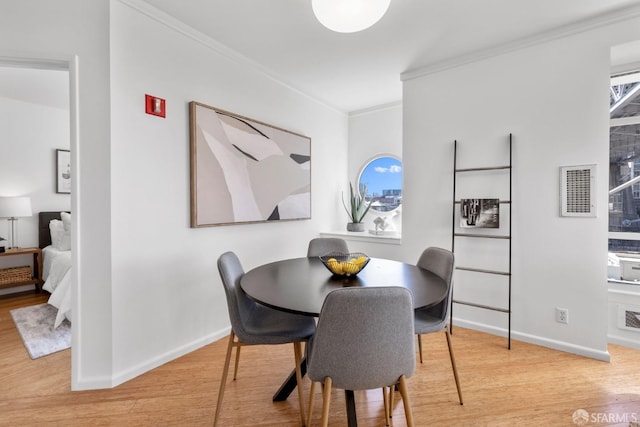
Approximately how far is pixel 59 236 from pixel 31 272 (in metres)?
0.58

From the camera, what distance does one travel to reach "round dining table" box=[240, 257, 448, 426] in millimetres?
1273

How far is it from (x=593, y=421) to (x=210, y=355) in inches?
94.1

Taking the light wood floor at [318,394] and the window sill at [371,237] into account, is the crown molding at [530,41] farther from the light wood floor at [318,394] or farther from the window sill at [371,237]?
the light wood floor at [318,394]

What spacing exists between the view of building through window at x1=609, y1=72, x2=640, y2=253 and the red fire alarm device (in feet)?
11.8

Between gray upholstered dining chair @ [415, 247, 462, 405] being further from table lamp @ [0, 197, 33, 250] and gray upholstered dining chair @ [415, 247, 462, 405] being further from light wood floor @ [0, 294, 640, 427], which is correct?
table lamp @ [0, 197, 33, 250]

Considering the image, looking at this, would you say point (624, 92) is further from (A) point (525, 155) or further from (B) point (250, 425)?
(B) point (250, 425)

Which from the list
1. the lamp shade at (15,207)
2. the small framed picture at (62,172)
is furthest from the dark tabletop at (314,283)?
the small framed picture at (62,172)

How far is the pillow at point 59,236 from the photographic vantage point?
3.68 meters

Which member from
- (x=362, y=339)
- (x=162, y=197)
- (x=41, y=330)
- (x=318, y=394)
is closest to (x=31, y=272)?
(x=41, y=330)

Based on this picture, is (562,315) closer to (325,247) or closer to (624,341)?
(624,341)

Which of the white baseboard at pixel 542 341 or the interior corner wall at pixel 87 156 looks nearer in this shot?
the interior corner wall at pixel 87 156

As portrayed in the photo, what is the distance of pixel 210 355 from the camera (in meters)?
2.27

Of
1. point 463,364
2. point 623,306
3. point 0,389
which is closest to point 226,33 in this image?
point 0,389

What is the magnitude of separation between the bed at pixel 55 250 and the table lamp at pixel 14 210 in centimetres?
24
